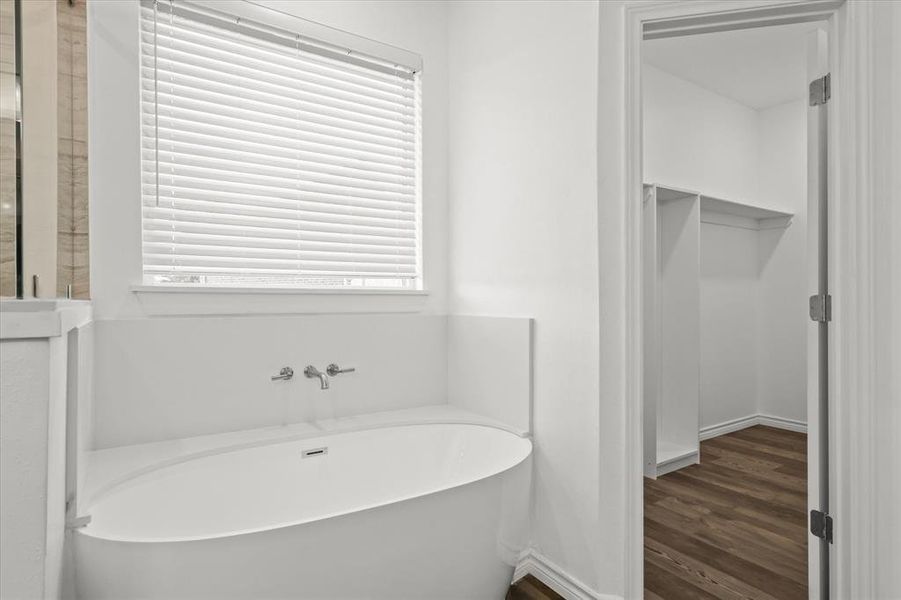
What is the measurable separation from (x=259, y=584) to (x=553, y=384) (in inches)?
47.3

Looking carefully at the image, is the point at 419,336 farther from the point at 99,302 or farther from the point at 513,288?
the point at 99,302

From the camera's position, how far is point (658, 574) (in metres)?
2.00

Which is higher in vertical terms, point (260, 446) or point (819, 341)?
point (819, 341)

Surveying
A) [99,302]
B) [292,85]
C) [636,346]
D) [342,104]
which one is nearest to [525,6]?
[342,104]

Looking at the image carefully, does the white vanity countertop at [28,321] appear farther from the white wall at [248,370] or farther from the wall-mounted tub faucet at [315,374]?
the wall-mounted tub faucet at [315,374]

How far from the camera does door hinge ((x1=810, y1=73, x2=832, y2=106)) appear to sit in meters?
1.64

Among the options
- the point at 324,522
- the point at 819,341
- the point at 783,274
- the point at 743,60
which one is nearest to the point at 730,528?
the point at 819,341

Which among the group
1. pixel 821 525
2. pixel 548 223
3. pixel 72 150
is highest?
pixel 72 150

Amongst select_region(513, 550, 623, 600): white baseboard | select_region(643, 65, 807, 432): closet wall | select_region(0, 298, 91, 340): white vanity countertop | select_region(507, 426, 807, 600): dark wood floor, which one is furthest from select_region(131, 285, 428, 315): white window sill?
select_region(643, 65, 807, 432): closet wall

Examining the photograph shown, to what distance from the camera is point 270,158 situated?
2.15m

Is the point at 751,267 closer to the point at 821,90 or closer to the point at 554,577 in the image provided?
the point at 821,90

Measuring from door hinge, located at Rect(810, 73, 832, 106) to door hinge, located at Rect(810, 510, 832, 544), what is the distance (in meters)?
1.40

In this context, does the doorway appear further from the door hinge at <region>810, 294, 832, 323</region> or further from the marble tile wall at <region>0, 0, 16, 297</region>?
the marble tile wall at <region>0, 0, 16, 297</region>

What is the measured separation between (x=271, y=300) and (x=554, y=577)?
1.62 m
